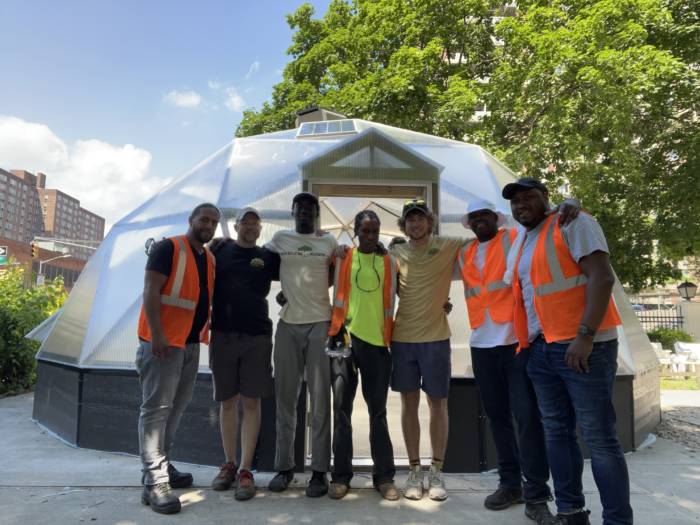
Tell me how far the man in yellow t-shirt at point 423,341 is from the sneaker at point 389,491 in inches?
3.4

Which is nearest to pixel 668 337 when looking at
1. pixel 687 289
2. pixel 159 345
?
pixel 687 289

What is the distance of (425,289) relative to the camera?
379 centimetres

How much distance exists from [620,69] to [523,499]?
1002 centimetres

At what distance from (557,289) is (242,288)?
2.31m

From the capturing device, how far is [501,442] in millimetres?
3549

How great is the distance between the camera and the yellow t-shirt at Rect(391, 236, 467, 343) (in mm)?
3695

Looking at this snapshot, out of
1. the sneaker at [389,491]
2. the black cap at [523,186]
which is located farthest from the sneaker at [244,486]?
the black cap at [523,186]

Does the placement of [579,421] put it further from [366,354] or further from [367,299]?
[367,299]

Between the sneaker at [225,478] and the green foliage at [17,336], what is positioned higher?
the green foliage at [17,336]

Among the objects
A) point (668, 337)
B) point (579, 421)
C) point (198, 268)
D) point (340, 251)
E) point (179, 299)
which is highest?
point (340, 251)

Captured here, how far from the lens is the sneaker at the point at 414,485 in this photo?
3.60 metres

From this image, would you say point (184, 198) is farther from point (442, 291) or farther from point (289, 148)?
point (442, 291)

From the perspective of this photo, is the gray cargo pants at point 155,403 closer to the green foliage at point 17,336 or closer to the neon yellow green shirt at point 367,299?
the neon yellow green shirt at point 367,299

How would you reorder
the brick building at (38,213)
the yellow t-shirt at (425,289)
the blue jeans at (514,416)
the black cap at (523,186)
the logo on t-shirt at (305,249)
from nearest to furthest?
the black cap at (523,186), the blue jeans at (514,416), the yellow t-shirt at (425,289), the logo on t-shirt at (305,249), the brick building at (38,213)
